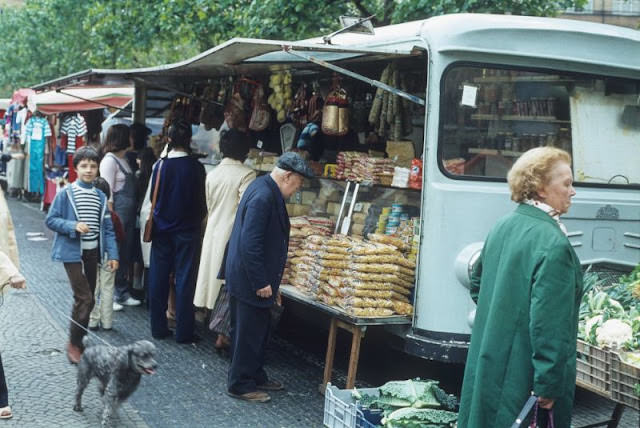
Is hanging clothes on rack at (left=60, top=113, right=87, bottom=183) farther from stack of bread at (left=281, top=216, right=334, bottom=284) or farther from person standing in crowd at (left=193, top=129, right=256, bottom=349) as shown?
stack of bread at (left=281, top=216, right=334, bottom=284)

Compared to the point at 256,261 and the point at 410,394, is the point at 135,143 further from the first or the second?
the point at 410,394

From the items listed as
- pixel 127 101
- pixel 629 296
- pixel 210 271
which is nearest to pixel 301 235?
pixel 210 271

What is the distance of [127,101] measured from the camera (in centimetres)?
1480

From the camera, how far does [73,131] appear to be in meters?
17.5

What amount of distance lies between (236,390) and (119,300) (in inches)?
152

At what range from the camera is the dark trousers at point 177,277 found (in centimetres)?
794

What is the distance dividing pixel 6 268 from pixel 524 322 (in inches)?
131

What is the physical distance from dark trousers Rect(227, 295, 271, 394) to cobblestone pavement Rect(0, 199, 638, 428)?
157 mm

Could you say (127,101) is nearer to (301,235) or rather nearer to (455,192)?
(301,235)

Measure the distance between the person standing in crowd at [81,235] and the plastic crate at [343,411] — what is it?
2.56 metres

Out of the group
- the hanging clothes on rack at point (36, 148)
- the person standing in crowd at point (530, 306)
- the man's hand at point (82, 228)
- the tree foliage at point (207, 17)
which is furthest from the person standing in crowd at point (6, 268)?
the hanging clothes on rack at point (36, 148)

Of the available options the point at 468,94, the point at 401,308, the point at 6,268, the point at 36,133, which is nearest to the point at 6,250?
the point at 6,268

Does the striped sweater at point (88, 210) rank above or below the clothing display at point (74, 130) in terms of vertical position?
below

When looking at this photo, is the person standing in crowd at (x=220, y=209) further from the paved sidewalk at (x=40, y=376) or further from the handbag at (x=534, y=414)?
the handbag at (x=534, y=414)
